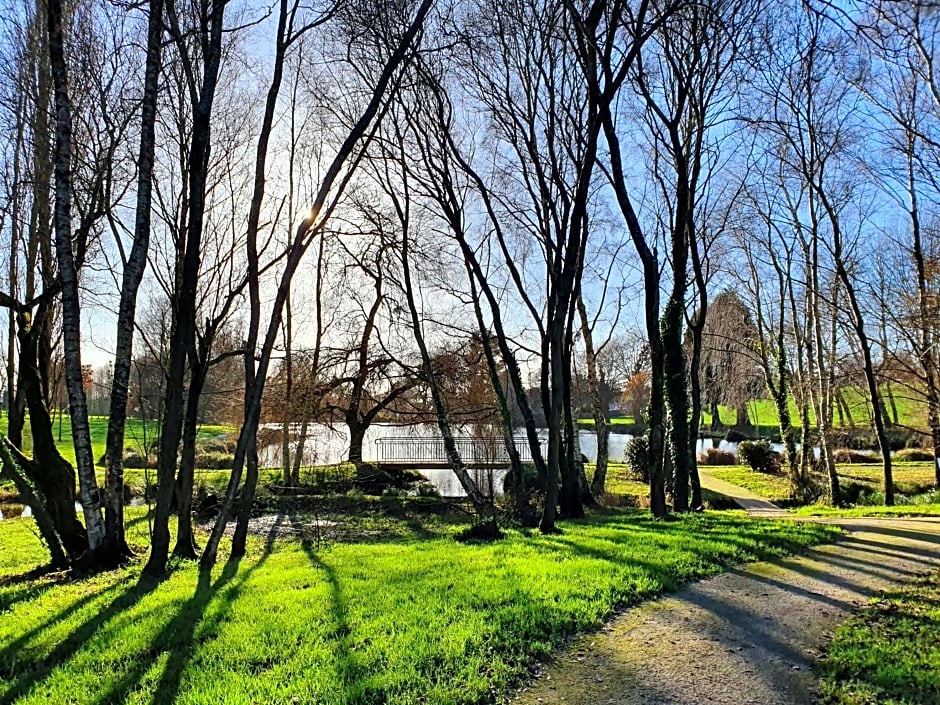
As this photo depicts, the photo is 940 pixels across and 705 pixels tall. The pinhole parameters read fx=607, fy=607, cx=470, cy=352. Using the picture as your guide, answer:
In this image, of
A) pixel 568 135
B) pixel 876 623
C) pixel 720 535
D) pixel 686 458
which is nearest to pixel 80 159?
pixel 568 135

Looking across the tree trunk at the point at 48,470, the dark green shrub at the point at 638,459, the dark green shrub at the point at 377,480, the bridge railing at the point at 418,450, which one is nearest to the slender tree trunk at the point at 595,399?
the bridge railing at the point at 418,450

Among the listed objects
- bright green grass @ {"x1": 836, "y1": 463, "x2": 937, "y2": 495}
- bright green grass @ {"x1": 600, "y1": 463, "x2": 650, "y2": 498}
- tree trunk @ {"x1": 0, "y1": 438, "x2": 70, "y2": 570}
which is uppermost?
tree trunk @ {"x1": 0, "y1": 438, "x2": 70, "y2": 570}

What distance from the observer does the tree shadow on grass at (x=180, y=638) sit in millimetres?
3174

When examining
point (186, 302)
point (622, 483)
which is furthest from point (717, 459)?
point (186, 302)

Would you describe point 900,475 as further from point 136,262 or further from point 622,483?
point 136,262

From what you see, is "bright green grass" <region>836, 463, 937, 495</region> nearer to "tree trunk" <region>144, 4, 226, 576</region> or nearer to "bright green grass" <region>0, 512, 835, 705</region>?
"bright green grass" <region>0, 512, 835, 705</region>

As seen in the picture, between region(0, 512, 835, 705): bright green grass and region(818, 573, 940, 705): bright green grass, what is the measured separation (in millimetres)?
1337

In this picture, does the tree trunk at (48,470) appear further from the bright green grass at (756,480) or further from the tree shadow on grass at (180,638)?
the bright green grass at (756,480)

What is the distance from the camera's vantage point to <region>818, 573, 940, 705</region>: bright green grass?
3.01 metres

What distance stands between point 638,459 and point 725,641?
1833 centimetres

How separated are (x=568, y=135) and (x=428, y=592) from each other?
10047 millimetres

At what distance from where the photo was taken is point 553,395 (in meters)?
9.16

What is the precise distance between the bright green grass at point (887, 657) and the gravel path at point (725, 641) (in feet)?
0.38

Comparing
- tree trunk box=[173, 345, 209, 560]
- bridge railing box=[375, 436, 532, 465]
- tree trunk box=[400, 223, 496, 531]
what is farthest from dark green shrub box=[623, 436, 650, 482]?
tree trunk box=[173, 345, 209, 560]
